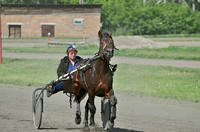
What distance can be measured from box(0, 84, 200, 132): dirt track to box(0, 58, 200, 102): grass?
5.13ft

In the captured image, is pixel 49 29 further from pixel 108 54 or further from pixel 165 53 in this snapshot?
pixel 108 54

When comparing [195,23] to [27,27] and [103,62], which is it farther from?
[103,62]

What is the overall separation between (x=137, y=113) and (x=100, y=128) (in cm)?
247

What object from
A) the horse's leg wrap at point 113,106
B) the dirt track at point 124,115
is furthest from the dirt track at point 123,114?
the horse's leg wrap at point 113,106

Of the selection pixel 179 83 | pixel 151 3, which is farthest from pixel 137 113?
pixel 151 3

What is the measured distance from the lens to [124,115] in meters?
11.9

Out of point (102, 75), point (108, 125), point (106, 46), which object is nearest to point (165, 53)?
point (108, 125)

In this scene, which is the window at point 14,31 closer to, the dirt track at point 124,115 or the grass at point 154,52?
the grass at point 154,52

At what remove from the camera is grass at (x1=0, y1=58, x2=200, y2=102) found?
1689cm

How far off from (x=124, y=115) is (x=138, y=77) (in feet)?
30.6

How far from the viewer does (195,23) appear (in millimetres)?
Answer: 59000

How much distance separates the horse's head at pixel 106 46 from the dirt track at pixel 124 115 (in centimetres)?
193

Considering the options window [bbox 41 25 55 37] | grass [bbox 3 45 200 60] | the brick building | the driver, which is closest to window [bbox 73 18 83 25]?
the brick building

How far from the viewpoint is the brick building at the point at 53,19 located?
5647 centimetres
